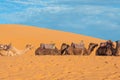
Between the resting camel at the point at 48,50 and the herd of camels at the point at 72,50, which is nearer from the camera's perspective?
the herd of camels at the point at 72,50

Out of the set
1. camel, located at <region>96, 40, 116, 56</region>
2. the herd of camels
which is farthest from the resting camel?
camel, located at <region>96, 40, 116, 56</region>

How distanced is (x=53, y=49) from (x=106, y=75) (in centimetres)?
1117

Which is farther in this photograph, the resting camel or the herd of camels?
the resting camel

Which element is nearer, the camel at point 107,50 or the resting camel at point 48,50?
the camel at point 107,50

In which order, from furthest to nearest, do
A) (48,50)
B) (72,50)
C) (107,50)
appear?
(48,50) < (72,50) < (107,50)

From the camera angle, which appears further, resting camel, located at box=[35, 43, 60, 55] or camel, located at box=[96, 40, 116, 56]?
resting camel, located at box=[35, 43, 60, 55]

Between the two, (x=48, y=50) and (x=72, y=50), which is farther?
(x=48, y=50)

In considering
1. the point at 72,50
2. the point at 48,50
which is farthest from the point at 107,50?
the point at 48,50

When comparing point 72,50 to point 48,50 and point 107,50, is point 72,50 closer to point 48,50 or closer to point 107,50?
point 48,50

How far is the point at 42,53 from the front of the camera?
22594 millimetres

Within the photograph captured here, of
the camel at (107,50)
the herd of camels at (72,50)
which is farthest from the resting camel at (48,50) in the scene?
the camel at (107,50)

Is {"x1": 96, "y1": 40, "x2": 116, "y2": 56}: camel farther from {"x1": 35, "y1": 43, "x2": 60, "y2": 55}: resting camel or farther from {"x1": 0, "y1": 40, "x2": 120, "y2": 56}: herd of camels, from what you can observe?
{"x1": 35, "y1": 43, "x2": 60, "y2": 55}: resting camel

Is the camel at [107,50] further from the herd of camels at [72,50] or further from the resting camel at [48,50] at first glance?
the resting camel at [48,50]

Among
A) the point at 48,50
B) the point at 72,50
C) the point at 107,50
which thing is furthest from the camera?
the point at 48,50
